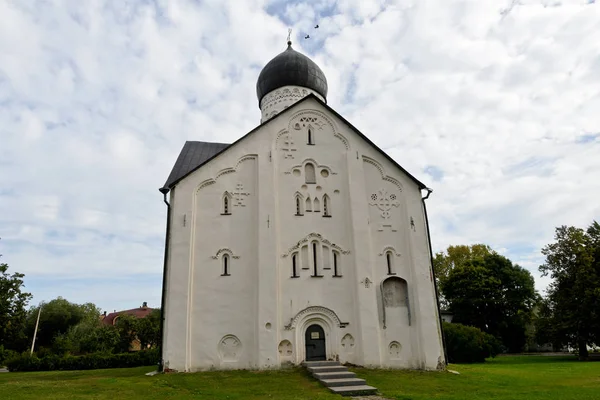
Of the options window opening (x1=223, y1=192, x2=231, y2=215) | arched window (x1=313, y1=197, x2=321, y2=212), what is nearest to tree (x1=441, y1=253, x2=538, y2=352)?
arched window (x1=313, y1=197, x2=321, y2=212)

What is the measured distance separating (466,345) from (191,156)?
64.3 feet

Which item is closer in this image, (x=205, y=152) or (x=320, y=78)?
(x=205, y=152)

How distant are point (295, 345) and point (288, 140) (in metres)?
8.73

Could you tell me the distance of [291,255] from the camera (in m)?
17.0

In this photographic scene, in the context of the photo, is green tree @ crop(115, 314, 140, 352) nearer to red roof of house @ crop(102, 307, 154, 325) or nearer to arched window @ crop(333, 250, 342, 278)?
red roof of house @ crop(102, 307, 154, 325)

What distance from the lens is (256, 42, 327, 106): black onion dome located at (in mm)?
24297

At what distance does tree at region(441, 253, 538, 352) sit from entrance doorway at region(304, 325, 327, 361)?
23.8m

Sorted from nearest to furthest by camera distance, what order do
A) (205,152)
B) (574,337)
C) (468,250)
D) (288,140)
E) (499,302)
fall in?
(288,140), (205,152), (574,337), (499,302), (468,250)

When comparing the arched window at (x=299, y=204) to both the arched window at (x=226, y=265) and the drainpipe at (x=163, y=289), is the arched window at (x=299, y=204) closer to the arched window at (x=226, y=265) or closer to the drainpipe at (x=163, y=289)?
the arched window at (x=226, y=265)

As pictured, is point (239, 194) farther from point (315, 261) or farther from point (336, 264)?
point (336, 264)

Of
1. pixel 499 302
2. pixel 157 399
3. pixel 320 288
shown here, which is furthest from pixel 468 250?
pixel 157 399

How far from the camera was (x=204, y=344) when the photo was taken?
607 inches

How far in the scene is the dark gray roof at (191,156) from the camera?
1981 cm

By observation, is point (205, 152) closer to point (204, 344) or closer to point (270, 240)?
point (270, 240)
